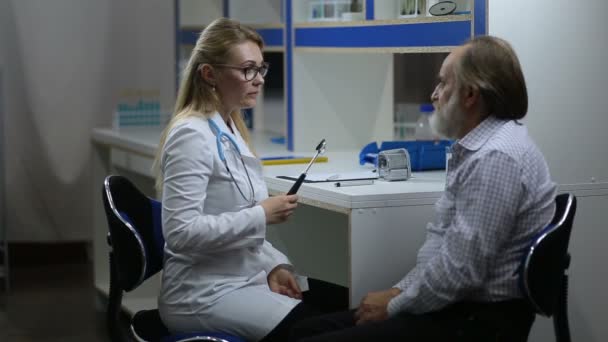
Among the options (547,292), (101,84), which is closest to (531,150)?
(547,292)

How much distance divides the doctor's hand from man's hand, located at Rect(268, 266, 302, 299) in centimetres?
20

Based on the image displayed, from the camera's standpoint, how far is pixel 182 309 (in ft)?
6.89

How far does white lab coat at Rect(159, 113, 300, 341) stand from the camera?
2.00 m

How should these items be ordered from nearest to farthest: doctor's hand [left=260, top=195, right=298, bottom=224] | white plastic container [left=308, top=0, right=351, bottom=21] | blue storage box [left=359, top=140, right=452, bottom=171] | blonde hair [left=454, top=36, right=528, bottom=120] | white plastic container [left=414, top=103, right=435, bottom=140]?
1. blonde hair [left=454, top=36, right=528, bottom=120]
2. doctor's hand [left=260, top=195, right=298, bottom=224]
3. blue storage box [left=359, top=140, right=452, bottom=171]
4. white plastic container [left=414, top=103, right=435, bottom=140]
5. white plastic container [left=308, top=0, right=351, bottom=21]

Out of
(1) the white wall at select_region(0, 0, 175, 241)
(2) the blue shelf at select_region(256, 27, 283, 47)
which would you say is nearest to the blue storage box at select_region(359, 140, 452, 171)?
(2) the blue shelf at select_region(256, 27, 283, 47)

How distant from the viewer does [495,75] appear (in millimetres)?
1890

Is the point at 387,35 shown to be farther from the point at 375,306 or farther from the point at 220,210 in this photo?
the point at 375,306

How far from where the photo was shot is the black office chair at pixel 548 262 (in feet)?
5.89

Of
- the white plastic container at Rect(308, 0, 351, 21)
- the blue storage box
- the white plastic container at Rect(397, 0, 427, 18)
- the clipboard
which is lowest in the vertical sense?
the clipboard

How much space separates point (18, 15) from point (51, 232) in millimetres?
1189

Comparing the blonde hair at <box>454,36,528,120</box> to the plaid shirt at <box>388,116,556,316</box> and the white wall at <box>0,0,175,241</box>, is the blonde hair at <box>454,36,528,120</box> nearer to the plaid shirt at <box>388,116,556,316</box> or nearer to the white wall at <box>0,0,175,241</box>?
the plaid shirt at <box>388,116,556,316</box>

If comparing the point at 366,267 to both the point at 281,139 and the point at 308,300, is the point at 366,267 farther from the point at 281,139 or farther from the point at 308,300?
the point at 281,139

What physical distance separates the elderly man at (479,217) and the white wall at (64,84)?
131 inches

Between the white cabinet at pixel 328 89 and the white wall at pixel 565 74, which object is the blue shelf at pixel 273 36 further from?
the white wall at pixel 565 74
